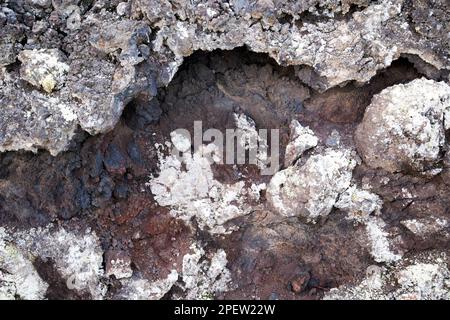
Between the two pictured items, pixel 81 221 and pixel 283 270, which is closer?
pixel 81 221

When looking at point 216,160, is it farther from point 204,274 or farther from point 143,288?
point 143,288

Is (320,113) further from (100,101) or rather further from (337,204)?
(100,101)

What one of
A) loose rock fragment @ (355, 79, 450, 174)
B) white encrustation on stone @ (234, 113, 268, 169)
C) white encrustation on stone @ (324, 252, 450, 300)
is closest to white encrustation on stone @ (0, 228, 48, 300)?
white encrustation on stone @ (234, 113, 268, 169)

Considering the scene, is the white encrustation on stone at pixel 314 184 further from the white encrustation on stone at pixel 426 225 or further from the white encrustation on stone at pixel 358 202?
Result: the white encrustation on stone at pixel 426 225

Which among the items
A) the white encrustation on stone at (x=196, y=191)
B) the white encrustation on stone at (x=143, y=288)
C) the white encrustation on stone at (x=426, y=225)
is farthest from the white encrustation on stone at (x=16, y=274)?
the white encrustation on stone at (x=426, y=225)

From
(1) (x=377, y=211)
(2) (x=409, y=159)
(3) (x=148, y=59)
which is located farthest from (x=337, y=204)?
(3) (x=148, y=59)

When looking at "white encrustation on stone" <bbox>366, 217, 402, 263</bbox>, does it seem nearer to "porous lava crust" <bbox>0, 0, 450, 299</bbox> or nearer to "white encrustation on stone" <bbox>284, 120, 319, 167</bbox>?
"porous lava crust" <bbox>0, 0, 450, 299</bbox>

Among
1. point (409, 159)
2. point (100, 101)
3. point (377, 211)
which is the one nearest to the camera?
point (100, 101)
